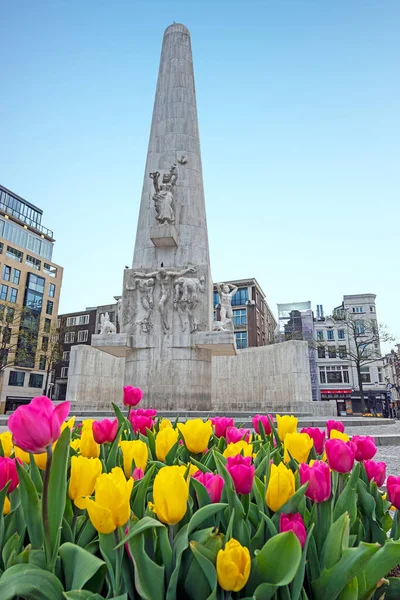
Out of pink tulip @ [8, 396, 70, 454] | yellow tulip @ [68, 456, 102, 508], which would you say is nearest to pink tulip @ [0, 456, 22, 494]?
yellow tulip @ [68, 456, 102, 508]

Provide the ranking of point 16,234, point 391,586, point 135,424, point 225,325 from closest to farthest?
point 391,586 < point 135,424 < point 225,325 < point 16,234

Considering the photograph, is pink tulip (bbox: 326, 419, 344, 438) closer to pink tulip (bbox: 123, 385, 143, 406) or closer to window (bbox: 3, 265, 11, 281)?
pink tulip (bbox: 123, 385, 143, 406)

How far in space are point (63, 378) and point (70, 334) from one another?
6.37m

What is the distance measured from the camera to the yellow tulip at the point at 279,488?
1.22 metres

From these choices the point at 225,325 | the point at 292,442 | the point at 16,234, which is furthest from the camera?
the point at 16,234

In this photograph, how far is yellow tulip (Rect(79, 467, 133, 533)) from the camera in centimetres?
100

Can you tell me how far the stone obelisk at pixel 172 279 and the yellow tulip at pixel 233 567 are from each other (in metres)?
11.4

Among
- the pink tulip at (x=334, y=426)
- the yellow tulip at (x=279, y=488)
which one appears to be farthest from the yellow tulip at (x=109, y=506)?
the pink tulip at (x=334, y=426)

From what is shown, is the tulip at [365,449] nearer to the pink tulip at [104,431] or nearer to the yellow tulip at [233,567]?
the yellow tulip at [233,567]

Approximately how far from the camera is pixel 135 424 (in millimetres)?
2406

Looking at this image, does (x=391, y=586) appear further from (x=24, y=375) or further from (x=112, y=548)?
(x=24, y=375)

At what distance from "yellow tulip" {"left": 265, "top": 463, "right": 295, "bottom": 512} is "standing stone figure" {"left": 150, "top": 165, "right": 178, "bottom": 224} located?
43.2 ft

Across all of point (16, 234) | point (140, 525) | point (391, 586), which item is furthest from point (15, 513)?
point (16, 234)

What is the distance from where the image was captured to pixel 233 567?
37.1 inches
